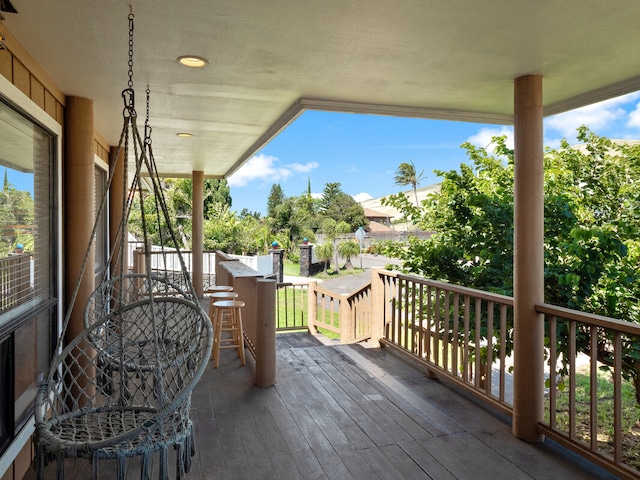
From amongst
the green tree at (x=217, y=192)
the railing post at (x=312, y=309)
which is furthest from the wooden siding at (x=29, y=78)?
the green tree at (x=217, y=192)

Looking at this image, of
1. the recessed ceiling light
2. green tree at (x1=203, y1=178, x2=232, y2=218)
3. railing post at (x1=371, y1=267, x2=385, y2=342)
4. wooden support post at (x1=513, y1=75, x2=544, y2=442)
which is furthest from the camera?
green tree at (x1=203, y1=178, x2=232, y2=218)

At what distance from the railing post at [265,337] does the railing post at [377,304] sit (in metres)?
1.58

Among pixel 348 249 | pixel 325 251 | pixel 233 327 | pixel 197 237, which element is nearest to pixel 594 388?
pixel 233 327

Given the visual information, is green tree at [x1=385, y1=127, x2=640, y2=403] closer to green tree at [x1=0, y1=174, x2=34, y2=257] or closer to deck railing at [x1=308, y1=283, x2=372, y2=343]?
deck railing at [x1=308, y1=283, x2=372, y2=343]

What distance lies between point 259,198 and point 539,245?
90050 millimetres

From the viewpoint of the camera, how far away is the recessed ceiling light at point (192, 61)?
2672 mm

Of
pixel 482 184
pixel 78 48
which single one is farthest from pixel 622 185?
pixel 78 48

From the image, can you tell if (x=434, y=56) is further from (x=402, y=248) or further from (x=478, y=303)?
(x=402, y=248)

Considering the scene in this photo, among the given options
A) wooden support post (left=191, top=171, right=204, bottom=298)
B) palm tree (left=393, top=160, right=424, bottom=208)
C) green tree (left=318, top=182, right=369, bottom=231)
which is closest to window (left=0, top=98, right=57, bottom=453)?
wooden support post (left=191, top=171, right=204, bottom=298)

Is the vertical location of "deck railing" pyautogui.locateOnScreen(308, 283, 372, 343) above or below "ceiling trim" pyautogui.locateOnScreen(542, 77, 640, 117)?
below

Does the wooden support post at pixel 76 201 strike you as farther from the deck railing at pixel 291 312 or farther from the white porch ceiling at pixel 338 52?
the deck railing at pixel 291 312

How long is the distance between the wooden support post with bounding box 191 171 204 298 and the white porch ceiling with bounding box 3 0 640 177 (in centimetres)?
431

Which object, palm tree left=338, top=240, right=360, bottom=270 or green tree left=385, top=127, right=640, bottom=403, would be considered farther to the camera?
palm tree left=338, top=240, right=360, bottom=270

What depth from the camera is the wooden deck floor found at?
2559 millimetres
